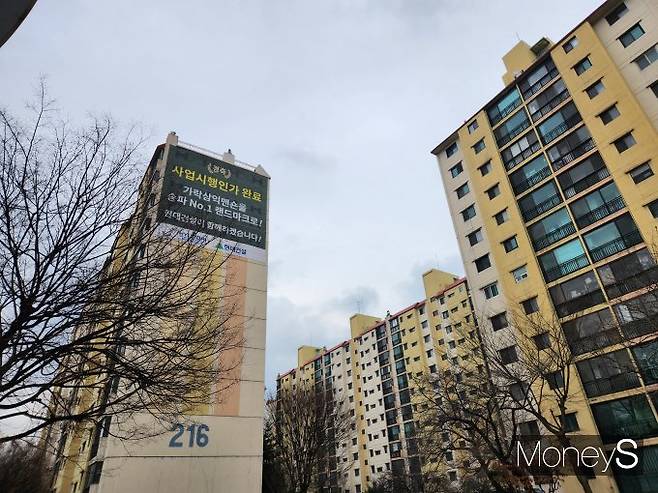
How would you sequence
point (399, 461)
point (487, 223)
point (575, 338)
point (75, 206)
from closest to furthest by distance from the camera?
point (75, 206) → point (575, 338) → point (487, 223) → point (399, 461)

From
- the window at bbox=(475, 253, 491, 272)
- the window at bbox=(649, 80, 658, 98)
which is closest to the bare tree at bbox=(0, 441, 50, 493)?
the window at bbox=(475, 253, 491, 272)

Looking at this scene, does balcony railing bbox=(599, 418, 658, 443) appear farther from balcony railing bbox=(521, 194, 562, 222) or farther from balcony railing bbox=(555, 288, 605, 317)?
balcony railing bbox=(521, 194, 562, 222)

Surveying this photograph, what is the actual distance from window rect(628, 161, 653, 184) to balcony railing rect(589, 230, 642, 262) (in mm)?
3248

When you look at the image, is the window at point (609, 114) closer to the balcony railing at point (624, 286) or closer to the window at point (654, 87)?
the window at point (654, 87)

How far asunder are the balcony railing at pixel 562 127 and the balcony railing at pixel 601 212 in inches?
252

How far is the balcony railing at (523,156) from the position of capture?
1217 inches

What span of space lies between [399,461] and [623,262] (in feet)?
142

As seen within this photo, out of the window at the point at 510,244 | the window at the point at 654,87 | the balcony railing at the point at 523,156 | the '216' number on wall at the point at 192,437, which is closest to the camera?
the '216' number on wall at the point at 192,437

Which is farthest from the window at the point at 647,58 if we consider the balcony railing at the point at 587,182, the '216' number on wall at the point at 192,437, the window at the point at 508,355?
the '216' number on wall at the point at 192,437

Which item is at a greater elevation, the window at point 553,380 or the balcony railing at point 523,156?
the balcony railing at point 523,156

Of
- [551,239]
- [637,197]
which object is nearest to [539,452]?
[551,239]

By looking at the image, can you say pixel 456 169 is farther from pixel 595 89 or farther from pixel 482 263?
pixel 595 89

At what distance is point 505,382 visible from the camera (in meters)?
24.2

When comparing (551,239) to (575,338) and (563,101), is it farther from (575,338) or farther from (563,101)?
(563,101)
